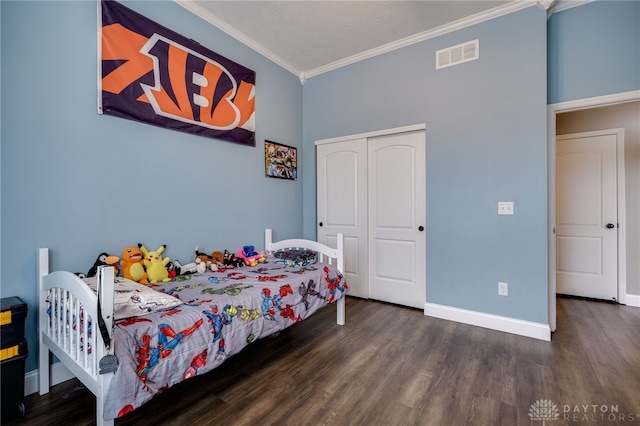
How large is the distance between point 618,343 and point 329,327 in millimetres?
2355

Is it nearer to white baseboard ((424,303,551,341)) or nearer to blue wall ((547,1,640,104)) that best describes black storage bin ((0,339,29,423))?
white baseboard ((424,303,551,341))

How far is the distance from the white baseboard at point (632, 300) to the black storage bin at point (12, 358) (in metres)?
5.30

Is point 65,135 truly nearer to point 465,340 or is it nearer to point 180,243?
point 180,243

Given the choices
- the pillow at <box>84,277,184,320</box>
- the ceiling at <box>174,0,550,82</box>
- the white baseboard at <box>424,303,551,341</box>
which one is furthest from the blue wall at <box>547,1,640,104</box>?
the pillow at <box>84,277,184,320</box>

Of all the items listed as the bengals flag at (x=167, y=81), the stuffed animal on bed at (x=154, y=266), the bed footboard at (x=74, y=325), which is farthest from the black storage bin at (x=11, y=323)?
the bengals flag at (x=167, y=81)

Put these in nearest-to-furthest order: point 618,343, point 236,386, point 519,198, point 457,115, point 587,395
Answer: point 587,395 → point 236,386 → point 618,343 → point 519,198 → point 457,115

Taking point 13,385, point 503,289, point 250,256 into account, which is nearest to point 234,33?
point 250,256

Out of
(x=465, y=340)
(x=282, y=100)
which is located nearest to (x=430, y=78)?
(x=282, y=100)

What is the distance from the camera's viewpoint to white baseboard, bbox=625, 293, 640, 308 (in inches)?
123

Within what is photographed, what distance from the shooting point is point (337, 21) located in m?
2.70

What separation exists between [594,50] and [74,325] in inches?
165

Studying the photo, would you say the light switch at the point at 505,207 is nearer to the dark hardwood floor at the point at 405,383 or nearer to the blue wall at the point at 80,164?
the dark hardwood floor at the point at 405,383

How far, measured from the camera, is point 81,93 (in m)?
1.84

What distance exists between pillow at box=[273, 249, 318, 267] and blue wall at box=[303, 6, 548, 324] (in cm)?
126
